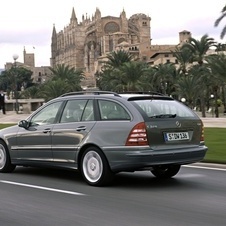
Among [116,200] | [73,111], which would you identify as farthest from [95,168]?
[116,200]

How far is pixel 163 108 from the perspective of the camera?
920 cm

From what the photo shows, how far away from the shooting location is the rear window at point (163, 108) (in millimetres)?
8977

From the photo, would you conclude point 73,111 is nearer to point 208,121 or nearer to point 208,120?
point 208,121

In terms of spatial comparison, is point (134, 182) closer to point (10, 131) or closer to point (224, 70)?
point (10, 131)

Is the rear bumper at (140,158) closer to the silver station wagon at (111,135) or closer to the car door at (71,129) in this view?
the silver station wagon at (111,135)

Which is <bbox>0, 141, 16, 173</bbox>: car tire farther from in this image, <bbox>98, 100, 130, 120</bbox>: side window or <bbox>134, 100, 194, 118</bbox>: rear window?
<bbox>134, 100, 194, 118</bbox>: rear window

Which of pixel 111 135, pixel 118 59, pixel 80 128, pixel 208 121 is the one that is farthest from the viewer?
pixel 118 59

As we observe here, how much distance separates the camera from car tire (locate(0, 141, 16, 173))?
10.9 metres

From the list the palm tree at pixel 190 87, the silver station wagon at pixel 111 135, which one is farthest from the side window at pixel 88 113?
the palm tree at pixel 190 87

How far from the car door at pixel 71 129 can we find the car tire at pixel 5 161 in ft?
5.01

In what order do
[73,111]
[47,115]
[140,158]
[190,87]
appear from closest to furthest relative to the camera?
[140,158]
[73,111]
[47,115]
[190,87]

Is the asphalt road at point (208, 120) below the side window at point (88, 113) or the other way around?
below

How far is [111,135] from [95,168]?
64cm

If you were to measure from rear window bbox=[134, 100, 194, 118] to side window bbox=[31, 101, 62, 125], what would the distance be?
69.8 inches
